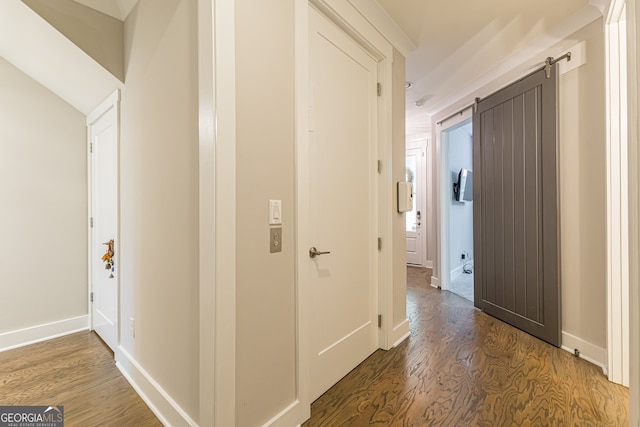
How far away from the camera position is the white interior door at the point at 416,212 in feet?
19.7

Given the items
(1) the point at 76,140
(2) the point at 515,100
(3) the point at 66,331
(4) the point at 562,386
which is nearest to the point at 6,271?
(3) the point at 66,331

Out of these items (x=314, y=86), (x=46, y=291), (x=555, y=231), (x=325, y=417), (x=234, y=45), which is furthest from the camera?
(x=46, y=291)

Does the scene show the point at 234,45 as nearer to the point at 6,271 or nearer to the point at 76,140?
the point at 76,140

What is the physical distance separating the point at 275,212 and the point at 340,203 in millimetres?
661

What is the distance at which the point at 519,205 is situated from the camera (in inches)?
107

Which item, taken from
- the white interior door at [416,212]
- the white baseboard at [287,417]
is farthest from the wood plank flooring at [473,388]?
the white interior door at [416,212]

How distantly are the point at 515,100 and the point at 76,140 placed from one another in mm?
4217

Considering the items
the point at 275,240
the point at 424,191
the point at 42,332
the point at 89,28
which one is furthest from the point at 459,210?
the point at 42,332

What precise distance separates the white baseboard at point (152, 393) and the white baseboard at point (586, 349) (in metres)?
2.72

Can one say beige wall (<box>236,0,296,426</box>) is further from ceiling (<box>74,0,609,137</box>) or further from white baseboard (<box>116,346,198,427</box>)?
ceiling (<box>74,0,609,137</box>)

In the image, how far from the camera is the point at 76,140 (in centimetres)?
282

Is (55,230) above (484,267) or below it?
above

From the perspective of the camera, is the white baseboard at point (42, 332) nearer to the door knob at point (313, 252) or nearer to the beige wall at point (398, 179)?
the door knob at point (313, 252)

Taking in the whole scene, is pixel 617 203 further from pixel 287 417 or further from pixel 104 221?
pixel 104 221
